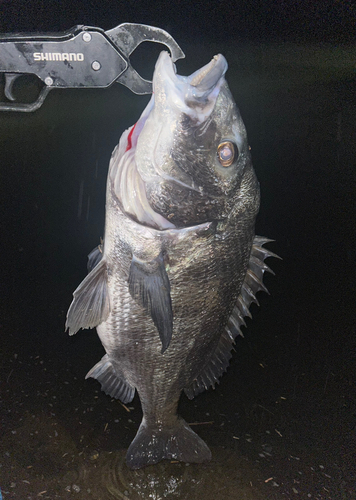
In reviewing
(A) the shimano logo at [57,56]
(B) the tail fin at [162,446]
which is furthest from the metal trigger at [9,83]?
(B) the tail fin at [162,446]

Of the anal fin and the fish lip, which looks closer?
the fish lip

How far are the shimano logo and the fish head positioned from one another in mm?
188

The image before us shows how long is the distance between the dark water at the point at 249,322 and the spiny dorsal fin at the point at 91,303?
23cm

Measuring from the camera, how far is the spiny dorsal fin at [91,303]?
0.82 metres

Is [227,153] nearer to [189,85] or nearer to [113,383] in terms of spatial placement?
[189,85]

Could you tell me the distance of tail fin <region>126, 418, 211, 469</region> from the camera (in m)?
1.04

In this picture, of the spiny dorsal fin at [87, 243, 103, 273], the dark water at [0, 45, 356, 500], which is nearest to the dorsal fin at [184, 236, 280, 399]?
the dark water at [0, 45, 356, 500]

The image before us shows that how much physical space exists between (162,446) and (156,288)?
515 millimetres

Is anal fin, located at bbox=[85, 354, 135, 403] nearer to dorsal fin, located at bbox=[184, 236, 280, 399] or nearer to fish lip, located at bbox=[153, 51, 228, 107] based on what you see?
dorsal fin, located at bbox=[184, 236, 280, 399]

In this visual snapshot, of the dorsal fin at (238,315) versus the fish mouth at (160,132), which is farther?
the dorsal fin at (238,315)

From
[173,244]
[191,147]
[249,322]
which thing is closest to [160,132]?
[191,147]

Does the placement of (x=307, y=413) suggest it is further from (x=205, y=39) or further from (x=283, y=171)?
(x=205, y=39)

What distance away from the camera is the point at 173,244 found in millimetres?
782

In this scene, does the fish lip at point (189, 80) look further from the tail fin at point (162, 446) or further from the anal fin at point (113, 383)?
the tail fin at point (162, 446)
